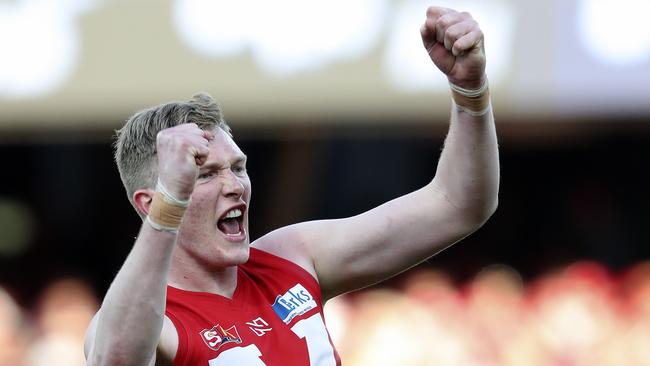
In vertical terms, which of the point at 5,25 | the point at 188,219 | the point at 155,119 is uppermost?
the point at 155,119

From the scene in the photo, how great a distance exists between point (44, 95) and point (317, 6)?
1.76 metres

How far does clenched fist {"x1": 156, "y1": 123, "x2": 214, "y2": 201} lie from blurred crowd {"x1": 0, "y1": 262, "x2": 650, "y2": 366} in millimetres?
5435

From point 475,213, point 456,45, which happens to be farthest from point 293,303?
point 456,45

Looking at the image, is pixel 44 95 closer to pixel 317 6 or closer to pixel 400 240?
pixel 317 6

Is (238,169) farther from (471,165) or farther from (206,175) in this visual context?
(471,165)

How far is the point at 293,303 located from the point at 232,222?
26cm

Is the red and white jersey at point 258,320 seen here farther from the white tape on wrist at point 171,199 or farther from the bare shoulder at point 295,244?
the white tape on wrist at point 171,199

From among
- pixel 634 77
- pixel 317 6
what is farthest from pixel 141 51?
pixel 634 77

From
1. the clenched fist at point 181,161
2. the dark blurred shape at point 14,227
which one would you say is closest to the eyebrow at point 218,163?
the clenched fist at point 181,161

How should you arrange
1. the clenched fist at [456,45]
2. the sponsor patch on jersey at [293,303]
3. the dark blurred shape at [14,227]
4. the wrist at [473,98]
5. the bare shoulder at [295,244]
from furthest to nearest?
the dark blurred shape at [14,227]
the bare shoulder at [295,244]
the sponsor patch on jersey at [293,303]
the wrist at [473,98]
the clenched fist at [456,45]

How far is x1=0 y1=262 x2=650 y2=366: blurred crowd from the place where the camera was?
8258mm

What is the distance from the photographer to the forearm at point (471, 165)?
123 inches

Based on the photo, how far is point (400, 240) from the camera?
3266 mm

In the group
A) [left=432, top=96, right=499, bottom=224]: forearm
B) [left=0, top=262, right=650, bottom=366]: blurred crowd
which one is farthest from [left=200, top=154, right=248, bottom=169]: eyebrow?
[left=0, top=262, right=650, bottom=366]: blurred crowd
